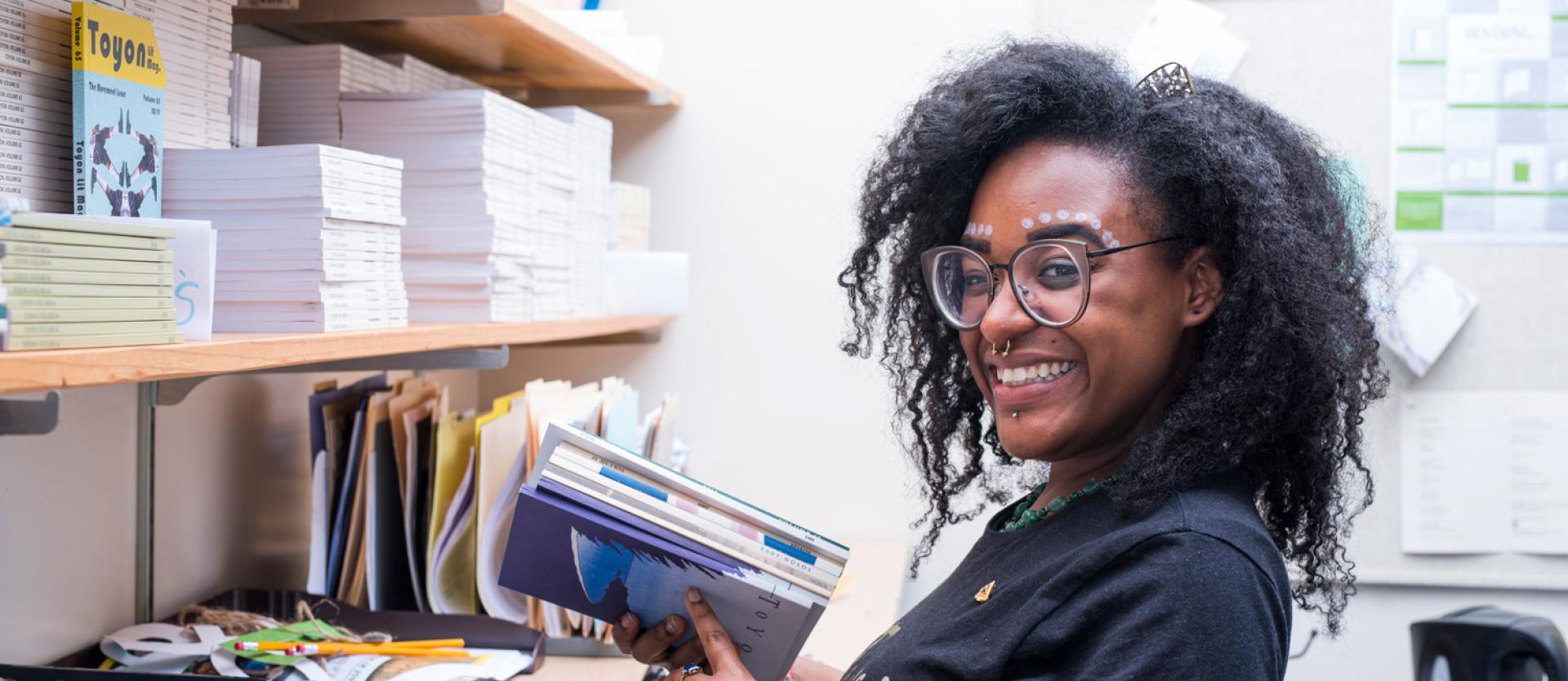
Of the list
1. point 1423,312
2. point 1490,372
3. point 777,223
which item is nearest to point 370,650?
point 777,223

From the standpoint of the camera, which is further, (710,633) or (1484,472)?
(1484,472)

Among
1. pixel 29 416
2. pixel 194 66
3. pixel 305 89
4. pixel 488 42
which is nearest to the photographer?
pixel 29 416

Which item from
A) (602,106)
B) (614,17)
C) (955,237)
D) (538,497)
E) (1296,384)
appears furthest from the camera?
(602,106)

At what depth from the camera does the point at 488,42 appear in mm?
1952

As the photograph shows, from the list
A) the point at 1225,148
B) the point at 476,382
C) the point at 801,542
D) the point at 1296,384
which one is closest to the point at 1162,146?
the point at 1225,148

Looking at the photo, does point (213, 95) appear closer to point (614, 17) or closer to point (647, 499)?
point (647, 499)

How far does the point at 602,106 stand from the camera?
107 inches

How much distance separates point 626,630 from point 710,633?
0.13 metres

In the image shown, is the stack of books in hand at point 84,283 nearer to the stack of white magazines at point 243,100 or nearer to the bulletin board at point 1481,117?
the stack of white magazines at point 243,100

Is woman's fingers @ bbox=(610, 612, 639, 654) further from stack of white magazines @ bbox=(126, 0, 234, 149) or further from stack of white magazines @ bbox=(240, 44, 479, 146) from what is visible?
stack of white magazines @ bbox=(240, 44, 479, 146)

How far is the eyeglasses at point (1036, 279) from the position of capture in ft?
3.49

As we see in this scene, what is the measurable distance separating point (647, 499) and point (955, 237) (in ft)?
1.42

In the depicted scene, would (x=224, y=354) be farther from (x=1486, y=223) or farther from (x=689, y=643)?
(x=1486, y=223)

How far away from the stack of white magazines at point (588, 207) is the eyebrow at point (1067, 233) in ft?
3.93
